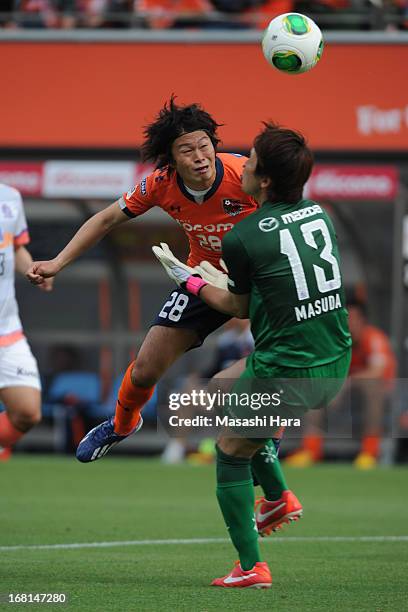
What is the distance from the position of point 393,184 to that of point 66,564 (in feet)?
30.5

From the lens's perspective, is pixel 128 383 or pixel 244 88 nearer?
pixel 128 383

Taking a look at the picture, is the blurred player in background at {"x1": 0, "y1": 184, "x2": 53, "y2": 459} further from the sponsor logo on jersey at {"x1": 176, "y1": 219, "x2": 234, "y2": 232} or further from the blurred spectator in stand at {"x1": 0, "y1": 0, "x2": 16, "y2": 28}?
the blurred spectator in stand at {"x1": 0, "y1": 0, "x2": 16, "y2": 28}

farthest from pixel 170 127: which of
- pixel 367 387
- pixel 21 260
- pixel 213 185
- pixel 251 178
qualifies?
pixel 367 387

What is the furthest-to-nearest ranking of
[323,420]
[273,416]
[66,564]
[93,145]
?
[93,145] → [323,420] → [66,564] → [273,416]

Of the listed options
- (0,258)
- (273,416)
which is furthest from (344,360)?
(0,258)

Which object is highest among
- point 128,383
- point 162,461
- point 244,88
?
point 244,88

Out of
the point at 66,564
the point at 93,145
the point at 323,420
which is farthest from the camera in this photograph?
the point at 93,145

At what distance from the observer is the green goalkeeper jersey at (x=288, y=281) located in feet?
19.9

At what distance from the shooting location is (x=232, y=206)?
289 inches

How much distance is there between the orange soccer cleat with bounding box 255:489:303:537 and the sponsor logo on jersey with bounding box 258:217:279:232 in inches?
72.1

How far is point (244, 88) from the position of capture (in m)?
16.3

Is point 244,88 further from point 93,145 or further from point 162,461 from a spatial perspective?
point 162,461

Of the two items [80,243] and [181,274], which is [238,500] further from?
[80,243]

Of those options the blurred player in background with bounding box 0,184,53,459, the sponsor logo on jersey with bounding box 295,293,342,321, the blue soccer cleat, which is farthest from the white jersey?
the sponsor logo on jersey with bounding box 295,293,342,321
